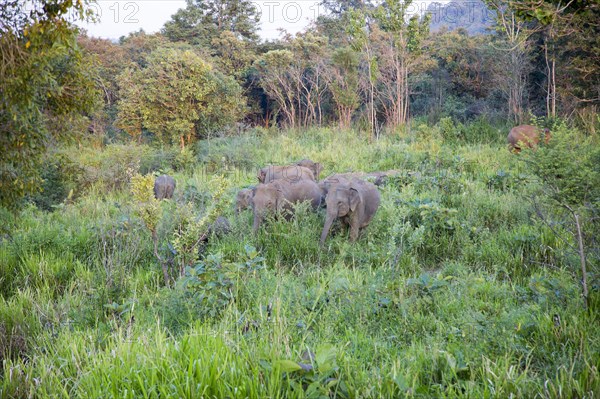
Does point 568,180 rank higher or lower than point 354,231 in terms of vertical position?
higher

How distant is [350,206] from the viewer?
6910 mm

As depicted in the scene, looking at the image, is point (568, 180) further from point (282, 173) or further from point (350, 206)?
point (282, 173)

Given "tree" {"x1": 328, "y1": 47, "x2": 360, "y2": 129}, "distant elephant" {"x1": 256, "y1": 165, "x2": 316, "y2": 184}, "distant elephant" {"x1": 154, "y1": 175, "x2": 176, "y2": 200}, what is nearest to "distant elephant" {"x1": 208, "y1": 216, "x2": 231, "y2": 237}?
"distant elephant" {"x1": 256, "y1": 165, "x2": 316, "y2": 184}

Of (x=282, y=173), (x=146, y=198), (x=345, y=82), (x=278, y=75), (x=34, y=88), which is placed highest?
(x=278, y=75)

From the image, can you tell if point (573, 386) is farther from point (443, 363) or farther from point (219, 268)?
point (219, 268)

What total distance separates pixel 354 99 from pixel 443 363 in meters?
18.9

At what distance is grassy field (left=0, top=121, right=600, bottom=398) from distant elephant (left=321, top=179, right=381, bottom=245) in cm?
28

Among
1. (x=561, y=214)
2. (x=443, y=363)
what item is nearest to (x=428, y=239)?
(x=561, y=214)

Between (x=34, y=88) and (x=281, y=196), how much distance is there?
12.6 feet

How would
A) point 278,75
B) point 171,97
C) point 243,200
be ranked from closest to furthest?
point 243,200
point 171,97
point 278,75

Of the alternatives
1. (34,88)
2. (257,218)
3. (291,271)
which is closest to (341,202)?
(257,218)

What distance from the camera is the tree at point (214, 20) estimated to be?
28812mm

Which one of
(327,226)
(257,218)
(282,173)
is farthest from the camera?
(282,173)

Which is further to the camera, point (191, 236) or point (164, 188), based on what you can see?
point (164, 188)
